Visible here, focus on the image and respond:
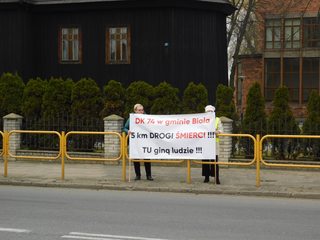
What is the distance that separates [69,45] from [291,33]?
2197 centimetres

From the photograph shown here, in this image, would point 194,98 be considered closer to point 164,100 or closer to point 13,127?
point 164,100

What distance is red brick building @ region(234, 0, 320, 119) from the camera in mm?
44603

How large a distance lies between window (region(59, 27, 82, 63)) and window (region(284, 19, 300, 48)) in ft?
70.7

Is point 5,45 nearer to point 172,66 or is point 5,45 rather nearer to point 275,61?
point 172,66

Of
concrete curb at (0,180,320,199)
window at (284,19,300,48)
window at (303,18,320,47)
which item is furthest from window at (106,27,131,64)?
window at (303,18,320,47)

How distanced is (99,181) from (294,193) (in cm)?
479

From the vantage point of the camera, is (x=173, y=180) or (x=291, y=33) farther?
(x=291, y=33)

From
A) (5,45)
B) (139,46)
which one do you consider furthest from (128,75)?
(5,45)

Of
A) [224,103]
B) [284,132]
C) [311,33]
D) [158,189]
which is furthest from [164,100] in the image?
[311,33]

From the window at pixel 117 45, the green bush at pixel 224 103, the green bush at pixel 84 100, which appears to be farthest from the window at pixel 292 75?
the green bush at pixel 84 100

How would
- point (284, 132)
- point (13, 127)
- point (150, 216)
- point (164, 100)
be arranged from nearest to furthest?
A: 1. point (150, 216)
2. point (284, 132)
3. point (13, 127)
4. point (164, 100)

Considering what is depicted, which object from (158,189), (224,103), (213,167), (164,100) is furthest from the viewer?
(164,100)

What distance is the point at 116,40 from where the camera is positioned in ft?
93.1

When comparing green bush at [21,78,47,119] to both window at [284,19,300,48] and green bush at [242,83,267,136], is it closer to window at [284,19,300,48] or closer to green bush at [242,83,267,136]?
green bush at [242,83,267,136]
